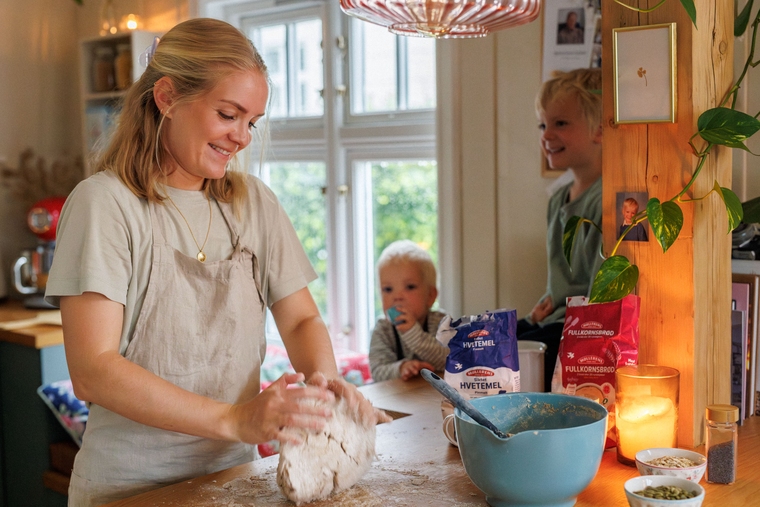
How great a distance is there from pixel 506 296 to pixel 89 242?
1409 millimetres

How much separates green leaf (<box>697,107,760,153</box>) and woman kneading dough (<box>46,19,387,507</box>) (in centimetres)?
68

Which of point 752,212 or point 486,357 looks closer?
point 486,357

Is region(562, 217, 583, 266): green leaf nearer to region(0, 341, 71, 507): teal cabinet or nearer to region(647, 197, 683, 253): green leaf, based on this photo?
region(647, 197, 683, 253): green leaf

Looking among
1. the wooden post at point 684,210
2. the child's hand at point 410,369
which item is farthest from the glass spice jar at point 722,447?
the child's hand at point 410,369

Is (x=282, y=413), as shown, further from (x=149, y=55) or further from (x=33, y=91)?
(x=33, y=91)

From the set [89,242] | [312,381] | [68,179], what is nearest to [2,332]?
[68,179]

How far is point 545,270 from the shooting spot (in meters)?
2.29

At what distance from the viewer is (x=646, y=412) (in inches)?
49.6

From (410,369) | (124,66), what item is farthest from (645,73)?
(124,66)

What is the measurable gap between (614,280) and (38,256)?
103 inches

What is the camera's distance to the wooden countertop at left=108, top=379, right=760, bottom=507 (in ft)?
3.77

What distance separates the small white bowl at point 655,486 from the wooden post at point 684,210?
0.27m

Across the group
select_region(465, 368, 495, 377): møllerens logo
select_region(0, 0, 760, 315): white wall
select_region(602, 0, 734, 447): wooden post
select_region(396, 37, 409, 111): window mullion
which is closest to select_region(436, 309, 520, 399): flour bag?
select_region(465, 368, 495, 377): møllerens logo

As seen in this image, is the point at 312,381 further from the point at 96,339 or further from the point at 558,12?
the point at 558,12
